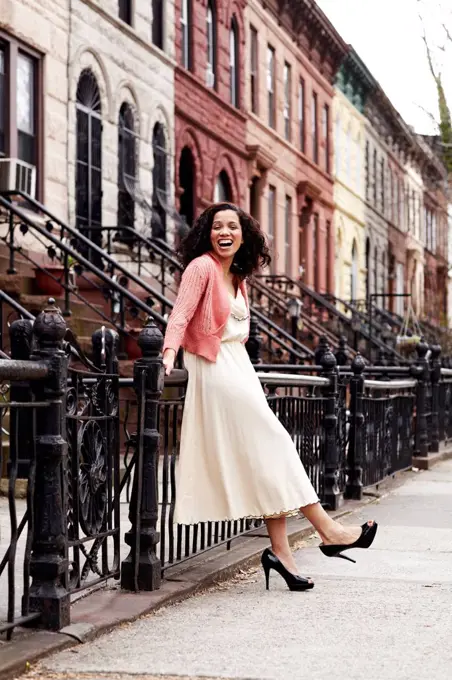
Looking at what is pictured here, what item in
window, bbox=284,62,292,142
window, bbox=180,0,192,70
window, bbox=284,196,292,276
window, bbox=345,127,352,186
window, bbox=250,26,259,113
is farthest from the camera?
window, bbox=345,127,352,186

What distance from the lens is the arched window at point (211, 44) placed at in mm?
27734

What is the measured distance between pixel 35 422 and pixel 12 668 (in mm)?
1056

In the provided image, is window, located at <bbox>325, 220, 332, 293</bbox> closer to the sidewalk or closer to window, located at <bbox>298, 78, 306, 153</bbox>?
window, located at <bbox>298, 78, 306, 153</bbox>

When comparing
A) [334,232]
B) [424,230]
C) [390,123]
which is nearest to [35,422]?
[334,232]

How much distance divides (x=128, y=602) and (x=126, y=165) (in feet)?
54.2

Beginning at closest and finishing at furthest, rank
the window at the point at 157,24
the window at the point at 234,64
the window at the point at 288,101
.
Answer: the window at the point at 157,24
the window at the point at 234,64
the window at the point at 288,101

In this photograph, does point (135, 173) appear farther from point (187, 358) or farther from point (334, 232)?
point (334, 232)

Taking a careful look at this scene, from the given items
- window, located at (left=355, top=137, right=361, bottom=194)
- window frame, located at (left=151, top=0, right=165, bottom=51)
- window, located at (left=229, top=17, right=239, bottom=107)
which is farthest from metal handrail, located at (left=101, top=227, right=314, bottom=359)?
window, located at (left=355, top=137, right=361, bottom=194)

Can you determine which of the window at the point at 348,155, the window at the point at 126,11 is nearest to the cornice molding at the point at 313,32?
the window at the point at 348,155

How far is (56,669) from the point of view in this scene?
17.1 ft

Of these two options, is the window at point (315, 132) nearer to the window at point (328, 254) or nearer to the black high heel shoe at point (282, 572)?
the window at point (328, 254)

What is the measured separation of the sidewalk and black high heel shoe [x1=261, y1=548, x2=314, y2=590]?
0.05 meters

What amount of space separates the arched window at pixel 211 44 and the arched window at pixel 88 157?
710 centimetres

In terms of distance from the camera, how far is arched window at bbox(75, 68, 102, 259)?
2022 cm
